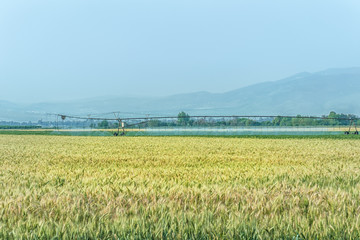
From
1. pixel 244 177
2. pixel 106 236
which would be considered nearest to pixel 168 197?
pixel 106 236

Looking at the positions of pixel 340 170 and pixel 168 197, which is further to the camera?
pixel 340 170

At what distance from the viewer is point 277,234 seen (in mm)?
3852

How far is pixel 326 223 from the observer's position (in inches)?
169

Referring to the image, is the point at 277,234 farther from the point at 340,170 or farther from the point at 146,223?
the point at 340,170

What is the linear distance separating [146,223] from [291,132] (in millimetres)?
54616

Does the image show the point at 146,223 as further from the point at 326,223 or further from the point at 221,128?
the point at 221,128

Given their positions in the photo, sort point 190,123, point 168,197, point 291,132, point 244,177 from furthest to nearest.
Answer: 1. point 190,123
2. point 291,132
3. point 244,177
4. point 168,197

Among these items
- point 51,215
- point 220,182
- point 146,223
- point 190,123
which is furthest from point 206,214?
point 190,123

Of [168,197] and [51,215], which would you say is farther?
[168,197]

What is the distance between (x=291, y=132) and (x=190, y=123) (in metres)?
16.2

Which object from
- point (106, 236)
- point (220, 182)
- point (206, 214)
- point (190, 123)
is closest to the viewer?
point (106, 236)

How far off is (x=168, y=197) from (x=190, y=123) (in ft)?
194

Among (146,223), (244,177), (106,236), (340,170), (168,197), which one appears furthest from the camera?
(340,170)

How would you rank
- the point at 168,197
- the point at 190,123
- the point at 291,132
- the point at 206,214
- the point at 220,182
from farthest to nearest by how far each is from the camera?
1. the point at 190,123
2. the point at 291,132
3. the point at 220,182
4. the point at 168,197
5. the point at 206,214
